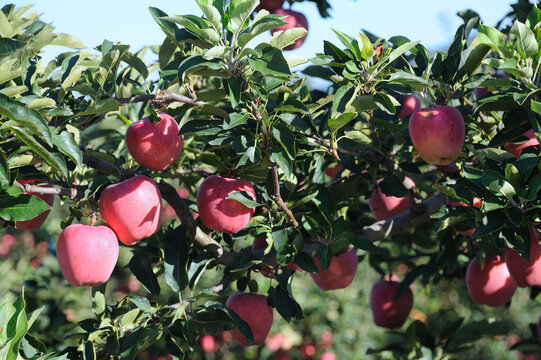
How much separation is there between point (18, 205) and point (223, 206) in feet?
1.48

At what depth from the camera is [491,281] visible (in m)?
1.96

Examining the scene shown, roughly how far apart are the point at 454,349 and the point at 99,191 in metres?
1.47

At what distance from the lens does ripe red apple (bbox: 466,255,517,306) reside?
1.96m

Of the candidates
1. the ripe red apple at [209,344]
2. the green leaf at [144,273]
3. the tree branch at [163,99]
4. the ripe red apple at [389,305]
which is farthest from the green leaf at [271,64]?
the ripe red apple at [209,344]

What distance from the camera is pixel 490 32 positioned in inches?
52.4

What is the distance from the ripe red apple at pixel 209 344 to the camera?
10.8 feet

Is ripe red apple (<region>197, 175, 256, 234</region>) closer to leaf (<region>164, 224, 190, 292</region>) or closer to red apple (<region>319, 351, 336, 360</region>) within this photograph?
leaf (<region>164, 224, 190, 292</region>)

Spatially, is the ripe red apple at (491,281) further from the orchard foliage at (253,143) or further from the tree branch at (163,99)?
the tree branch at (163,99)

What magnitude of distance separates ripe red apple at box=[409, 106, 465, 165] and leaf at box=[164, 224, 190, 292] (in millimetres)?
636

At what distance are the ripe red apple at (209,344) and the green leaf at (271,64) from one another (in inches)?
95.1

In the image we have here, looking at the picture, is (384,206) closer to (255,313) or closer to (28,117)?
(255,313)

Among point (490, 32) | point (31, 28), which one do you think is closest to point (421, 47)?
point (490, 32)

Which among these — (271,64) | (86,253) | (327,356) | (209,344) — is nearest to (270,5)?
(271,64)

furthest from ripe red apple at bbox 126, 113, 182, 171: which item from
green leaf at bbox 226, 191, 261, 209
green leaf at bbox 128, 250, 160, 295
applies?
green leaf at bbox 128, 250, 160, 295
